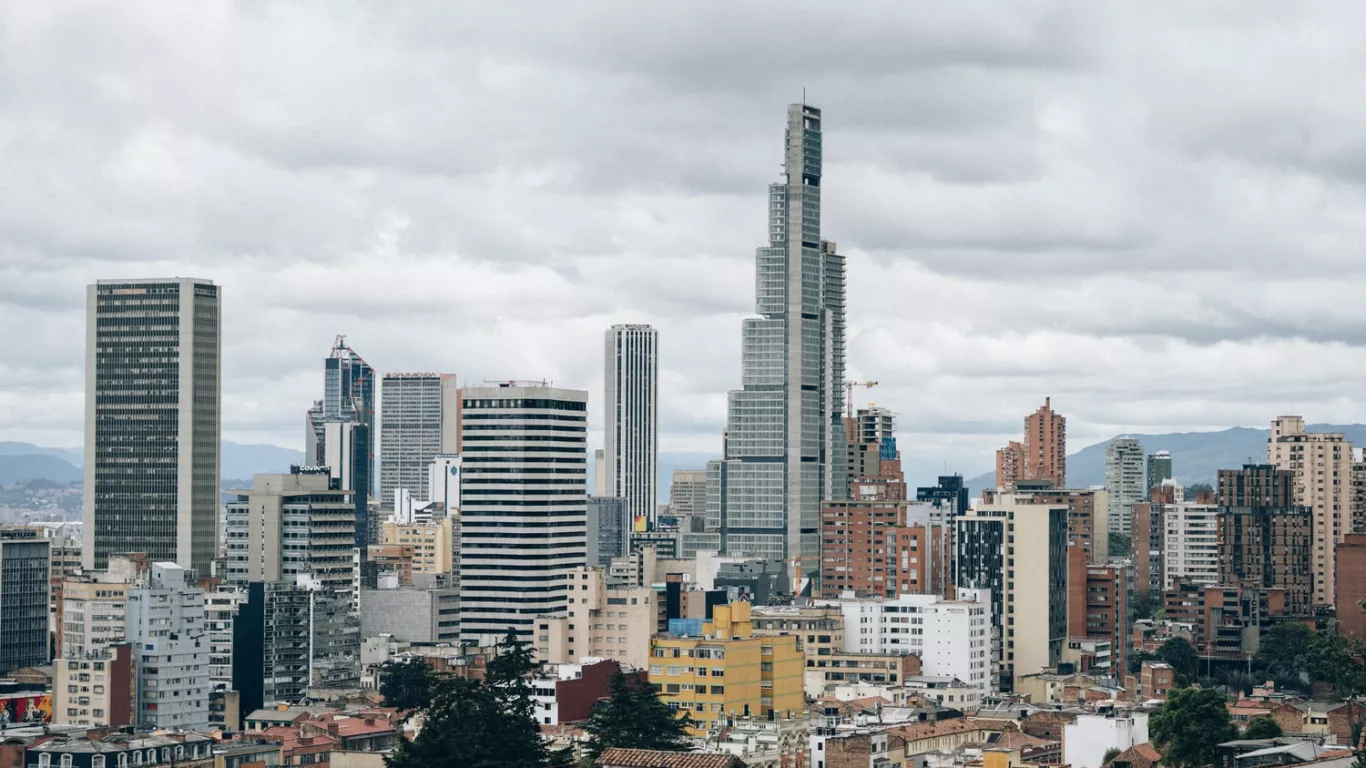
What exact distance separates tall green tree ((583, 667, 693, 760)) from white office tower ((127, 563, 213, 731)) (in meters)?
49.8

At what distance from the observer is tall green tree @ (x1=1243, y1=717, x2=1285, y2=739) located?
10963 cm

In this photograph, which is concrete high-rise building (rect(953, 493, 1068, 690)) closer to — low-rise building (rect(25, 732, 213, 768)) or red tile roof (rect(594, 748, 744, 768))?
low-rise building (rect(25, 732, 213, 768))

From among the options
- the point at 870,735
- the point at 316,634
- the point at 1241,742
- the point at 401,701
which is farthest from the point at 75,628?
the point at 1241,742

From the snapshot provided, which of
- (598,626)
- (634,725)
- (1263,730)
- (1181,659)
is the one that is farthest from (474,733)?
(1181,659)

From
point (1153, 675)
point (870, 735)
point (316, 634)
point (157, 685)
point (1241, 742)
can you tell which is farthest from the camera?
point (316, 634)

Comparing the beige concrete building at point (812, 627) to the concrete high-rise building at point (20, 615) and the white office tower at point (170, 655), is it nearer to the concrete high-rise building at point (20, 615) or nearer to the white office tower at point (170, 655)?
the white office tower at point (170, 655)

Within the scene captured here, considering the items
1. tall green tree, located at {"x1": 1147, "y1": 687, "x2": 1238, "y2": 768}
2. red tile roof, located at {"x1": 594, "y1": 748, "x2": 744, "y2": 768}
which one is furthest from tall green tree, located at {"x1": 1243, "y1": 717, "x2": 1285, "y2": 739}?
red tile roof, located at {"x1": 594, "y1": 748, "x2": 744, "y2": 768}

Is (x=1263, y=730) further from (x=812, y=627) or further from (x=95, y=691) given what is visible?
(x=95, y=691)

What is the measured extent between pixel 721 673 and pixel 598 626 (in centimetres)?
4223

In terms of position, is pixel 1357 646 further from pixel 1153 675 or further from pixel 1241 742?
pixel 1153 675

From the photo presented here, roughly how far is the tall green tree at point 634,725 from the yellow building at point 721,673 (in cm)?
2905

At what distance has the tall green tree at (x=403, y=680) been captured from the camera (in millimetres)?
162625

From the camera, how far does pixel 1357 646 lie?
102750 mm

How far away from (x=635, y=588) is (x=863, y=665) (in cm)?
2519
